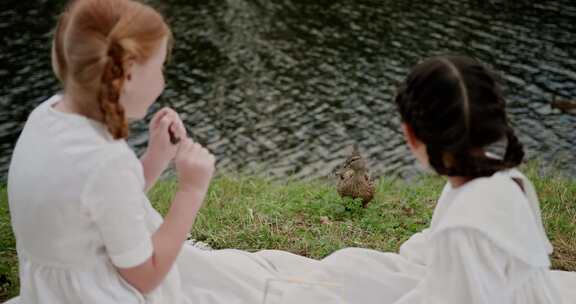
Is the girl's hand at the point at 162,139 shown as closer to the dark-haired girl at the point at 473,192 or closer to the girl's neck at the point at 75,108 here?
the girl's neck at the point at 75,108

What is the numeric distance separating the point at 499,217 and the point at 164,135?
48.6 inches

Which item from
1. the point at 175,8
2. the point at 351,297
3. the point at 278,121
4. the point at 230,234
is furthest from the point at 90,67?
the point at 175,8

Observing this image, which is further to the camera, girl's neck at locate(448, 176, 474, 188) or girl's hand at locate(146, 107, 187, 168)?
girl's hand at locate(146, 107, 187, 168)

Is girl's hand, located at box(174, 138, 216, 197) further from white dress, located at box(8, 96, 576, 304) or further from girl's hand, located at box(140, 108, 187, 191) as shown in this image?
girl's hand, located at box(140, 108, 187, 191)

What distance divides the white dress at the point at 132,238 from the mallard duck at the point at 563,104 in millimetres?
10017

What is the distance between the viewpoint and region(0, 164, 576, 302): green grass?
13.5ft

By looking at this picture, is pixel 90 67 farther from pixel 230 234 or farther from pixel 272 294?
pixel 230 234

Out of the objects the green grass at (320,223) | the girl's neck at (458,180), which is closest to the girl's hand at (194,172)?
the girl's neck at (458,180)

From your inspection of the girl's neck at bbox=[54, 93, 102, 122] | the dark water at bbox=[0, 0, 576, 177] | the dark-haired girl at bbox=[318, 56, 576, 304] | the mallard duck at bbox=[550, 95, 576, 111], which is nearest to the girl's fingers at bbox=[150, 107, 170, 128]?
the girl's neck at bbox=[54, 93, 102, 122]

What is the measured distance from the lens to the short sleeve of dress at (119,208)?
2.06 metres

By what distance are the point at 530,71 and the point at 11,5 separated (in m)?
12.5

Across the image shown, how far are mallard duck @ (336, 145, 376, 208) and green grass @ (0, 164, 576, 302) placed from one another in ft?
0.21

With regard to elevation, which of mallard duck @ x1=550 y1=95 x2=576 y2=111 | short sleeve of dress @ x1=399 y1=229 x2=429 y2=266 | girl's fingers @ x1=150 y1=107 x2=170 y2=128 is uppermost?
girl's fingers @ x1=150 y1=107 x2=170 y2=128

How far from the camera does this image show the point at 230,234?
432 cm
